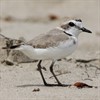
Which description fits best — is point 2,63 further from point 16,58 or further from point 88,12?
point 88,12

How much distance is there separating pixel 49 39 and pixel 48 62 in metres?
1.60

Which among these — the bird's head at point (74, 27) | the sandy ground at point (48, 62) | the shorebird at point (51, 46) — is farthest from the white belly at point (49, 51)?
the sandy ground at point (48, 62)

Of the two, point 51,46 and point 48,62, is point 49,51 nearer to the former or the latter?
point 51,46

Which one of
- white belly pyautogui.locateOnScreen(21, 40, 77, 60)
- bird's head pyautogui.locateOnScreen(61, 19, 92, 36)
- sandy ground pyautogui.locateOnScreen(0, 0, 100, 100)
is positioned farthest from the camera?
bird's head pyautogui.locateOnScreen(61, 19, 92, 36)

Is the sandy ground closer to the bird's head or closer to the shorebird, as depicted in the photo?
the shorebird

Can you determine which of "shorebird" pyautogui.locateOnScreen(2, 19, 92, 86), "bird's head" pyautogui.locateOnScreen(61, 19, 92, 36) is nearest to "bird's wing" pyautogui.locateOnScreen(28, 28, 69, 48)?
"shorebird" pyautogui.locateOnScreen(2, 19, 92, 86)

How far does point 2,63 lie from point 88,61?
160cm

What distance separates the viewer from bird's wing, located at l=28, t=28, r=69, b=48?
25.8 feet

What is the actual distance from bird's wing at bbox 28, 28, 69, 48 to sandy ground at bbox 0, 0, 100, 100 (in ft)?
2.03

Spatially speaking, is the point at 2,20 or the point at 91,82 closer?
the point at 91,82

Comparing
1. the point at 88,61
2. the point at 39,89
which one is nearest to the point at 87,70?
the point at 88,61

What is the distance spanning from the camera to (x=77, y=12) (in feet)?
53.2

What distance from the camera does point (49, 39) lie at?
799cm

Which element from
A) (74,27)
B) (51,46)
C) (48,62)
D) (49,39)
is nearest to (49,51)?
(51,46)
